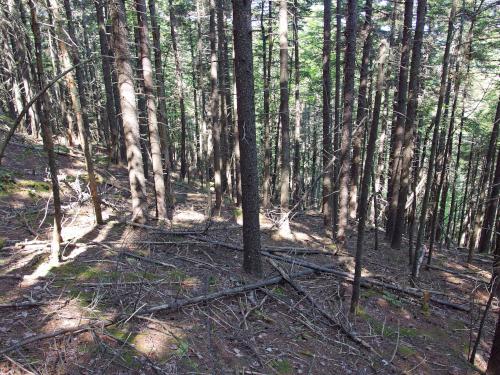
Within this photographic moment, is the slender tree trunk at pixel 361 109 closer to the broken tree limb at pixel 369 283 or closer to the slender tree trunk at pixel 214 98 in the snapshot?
the broken tree limb at pixel 369 283

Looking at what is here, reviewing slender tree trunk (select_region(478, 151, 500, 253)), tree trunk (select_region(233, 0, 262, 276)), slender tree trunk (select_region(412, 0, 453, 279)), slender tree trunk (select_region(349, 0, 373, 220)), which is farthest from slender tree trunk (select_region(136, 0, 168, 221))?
slender tree trunk (select_region(478, 151, 500, 253))

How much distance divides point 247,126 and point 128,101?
4.14 metres

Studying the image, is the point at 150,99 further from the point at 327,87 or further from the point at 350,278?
the point at 350,278

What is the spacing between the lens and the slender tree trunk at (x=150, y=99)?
1032 cm

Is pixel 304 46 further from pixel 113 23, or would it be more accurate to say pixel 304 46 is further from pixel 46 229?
pixel 46 229

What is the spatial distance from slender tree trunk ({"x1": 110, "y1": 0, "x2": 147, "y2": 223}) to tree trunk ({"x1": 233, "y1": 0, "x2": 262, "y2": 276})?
3769 mm

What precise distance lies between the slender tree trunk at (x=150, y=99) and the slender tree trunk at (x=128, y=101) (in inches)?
42.9

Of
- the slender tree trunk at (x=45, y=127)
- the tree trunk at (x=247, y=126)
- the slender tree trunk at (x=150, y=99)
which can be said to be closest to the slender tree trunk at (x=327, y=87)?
the slender tree trunk at (x=150, y=99)

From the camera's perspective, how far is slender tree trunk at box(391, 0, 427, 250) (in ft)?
38.2

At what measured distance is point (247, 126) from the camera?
7211 millimetres

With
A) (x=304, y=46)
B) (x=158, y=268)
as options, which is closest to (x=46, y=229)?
(x=158, y=268)

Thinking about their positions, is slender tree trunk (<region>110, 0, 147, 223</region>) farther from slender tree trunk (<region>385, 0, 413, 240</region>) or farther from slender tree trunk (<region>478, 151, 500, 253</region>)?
slender tree trunk (<region>478, 151, 500, 253</region>)

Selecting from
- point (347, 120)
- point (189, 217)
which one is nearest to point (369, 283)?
point (347, 120)

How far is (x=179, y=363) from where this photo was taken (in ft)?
16.2
